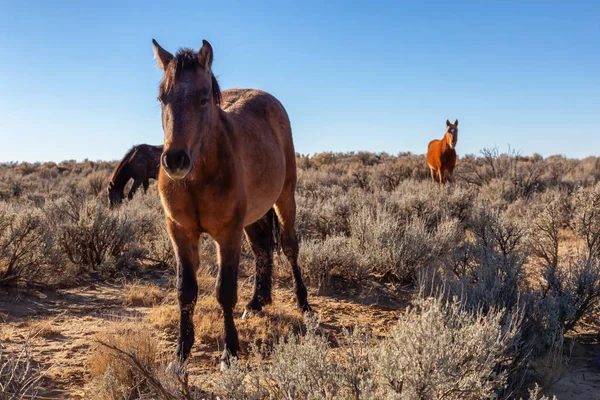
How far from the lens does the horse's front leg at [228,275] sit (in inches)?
141

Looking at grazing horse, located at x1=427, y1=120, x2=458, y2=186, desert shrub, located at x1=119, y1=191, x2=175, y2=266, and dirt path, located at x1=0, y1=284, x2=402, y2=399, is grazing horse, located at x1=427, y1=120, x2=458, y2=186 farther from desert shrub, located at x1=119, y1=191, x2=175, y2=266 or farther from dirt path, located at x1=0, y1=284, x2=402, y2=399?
dirt path, located at x1=0, y1=284, x2=402, y2=399

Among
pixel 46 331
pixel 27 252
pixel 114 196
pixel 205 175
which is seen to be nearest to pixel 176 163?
pixel 205 175

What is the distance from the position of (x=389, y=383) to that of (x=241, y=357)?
72.2 inches

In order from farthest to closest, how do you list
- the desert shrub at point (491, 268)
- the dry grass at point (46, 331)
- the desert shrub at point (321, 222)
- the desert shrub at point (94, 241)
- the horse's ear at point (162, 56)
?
the desert shrub at point (321, 222) → the desert shrub at point (94, 241) → the dry grass at point (46, 331) → the desert shrub at point (491, 268) → the horse's ear at point (162, 56)

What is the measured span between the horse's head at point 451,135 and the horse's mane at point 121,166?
33.6ft

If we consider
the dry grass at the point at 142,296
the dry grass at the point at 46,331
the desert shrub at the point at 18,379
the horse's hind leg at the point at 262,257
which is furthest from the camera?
the dry grass at the point at 142,296

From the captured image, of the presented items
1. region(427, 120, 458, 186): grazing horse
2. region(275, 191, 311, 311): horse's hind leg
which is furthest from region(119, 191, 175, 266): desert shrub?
region(427, 120, 458, 186): grazing horse

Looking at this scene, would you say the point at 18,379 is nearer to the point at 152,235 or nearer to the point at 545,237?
the point at 152,235

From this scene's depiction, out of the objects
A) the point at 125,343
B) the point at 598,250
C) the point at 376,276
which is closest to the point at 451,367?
the point at 125,343

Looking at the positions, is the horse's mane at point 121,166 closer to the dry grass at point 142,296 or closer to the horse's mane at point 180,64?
the dry grass at point 142,296

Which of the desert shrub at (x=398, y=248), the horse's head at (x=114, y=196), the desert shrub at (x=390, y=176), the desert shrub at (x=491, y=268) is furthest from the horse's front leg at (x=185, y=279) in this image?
the desert shrub at (x=390, y=176)

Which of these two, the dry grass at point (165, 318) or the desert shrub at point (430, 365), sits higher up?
the desert shrub at point (430, 365)

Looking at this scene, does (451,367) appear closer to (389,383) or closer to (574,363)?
(389,383)

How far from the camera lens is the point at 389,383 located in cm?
218
